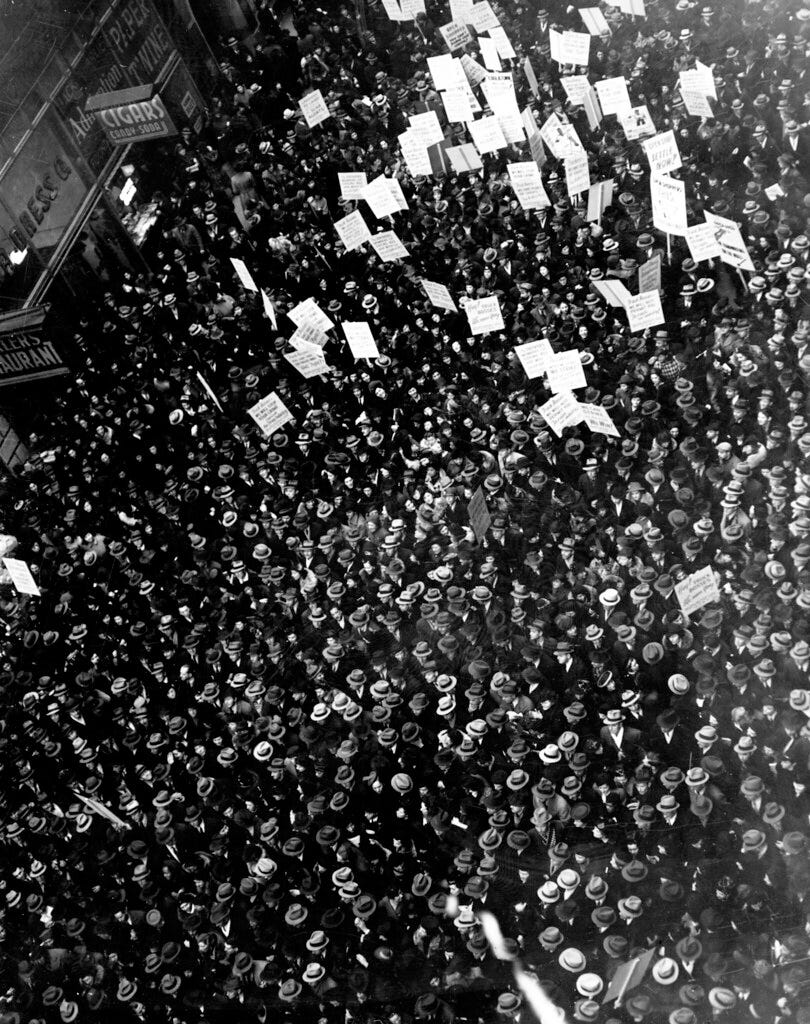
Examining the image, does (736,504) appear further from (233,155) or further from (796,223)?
(233,155)

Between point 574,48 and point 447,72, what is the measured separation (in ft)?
5.98

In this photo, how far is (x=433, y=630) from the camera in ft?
27.1

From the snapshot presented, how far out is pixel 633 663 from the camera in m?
7.78

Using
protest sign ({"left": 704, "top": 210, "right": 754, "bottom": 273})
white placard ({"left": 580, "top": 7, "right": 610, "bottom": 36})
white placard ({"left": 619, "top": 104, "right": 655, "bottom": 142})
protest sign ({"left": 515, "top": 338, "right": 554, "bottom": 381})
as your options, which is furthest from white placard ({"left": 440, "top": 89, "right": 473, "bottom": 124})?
protest sign ({"left": 515, "top": 338, "right": 554, "bottom": 381})

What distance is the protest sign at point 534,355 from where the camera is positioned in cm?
987

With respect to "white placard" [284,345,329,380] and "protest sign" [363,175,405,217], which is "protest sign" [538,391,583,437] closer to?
"white placard" [284,345,329,380]

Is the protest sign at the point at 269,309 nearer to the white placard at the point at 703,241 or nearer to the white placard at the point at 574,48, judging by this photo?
the white placard at the point at 703,241

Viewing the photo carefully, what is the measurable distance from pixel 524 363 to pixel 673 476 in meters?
2.04

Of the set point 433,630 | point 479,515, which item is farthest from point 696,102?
point 433,630

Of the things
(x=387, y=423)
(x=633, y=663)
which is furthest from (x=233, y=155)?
(x=633, y=663)

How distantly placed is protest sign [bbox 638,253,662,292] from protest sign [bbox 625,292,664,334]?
0.44 meters

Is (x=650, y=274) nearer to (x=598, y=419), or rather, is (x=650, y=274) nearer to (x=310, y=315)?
(x=598, y=419)

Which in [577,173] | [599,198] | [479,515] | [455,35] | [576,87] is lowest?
[479,515]

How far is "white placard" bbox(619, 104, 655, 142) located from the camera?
12422 millimetres
